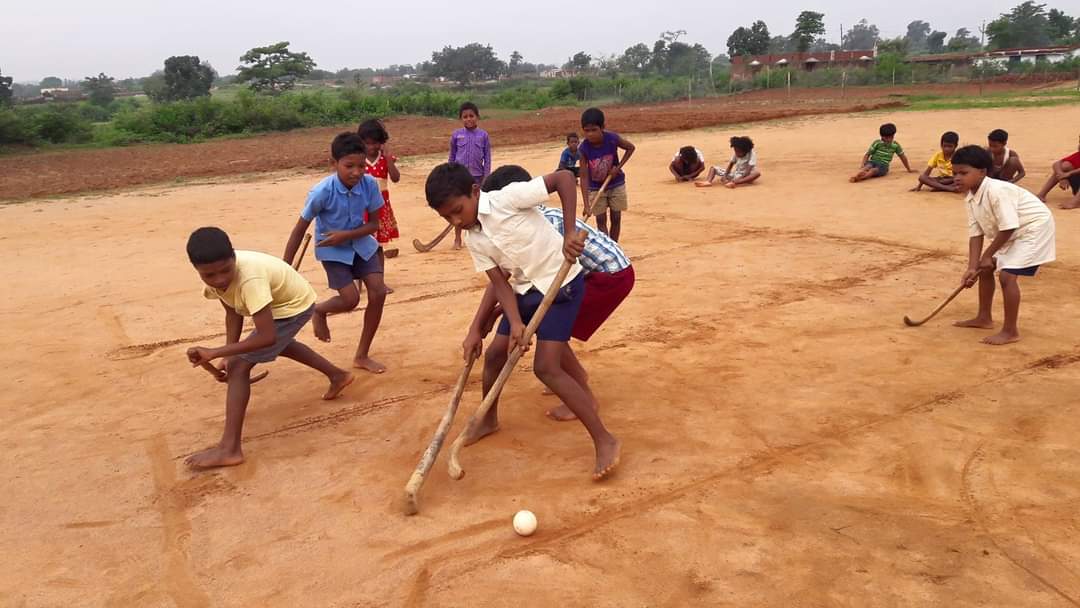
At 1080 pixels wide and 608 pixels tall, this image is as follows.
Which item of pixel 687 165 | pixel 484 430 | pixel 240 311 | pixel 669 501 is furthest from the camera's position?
pixel 687 165

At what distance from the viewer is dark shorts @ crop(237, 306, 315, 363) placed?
3.93m

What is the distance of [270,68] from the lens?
47.6 m

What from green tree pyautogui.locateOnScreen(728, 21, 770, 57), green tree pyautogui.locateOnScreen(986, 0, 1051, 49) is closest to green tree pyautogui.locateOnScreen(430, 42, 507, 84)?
green tree pyautogui.locateOnScreen(728, 21, 770, 57)

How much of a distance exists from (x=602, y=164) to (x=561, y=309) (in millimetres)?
4355

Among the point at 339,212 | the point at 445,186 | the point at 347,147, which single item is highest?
the point at 347,147

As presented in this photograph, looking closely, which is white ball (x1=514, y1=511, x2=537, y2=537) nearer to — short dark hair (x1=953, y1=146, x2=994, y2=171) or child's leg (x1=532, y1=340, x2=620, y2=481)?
child's leg (x1=532, y1=340, x2=620, y2=481)

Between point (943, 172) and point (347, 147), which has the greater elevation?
point (347, 147)

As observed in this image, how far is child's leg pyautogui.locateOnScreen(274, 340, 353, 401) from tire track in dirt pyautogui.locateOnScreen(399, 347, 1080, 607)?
1.77m

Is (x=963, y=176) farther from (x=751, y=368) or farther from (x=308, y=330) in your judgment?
(x=308, y=330)

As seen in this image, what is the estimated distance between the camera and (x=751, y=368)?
4738 mm

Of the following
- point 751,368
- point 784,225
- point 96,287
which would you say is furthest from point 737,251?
point 96,287

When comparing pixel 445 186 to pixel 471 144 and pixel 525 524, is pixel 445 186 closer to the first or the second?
pixel 525 524

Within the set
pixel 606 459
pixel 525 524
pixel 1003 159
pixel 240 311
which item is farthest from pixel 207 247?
pixel 1003 159

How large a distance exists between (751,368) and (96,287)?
618 centimetres
